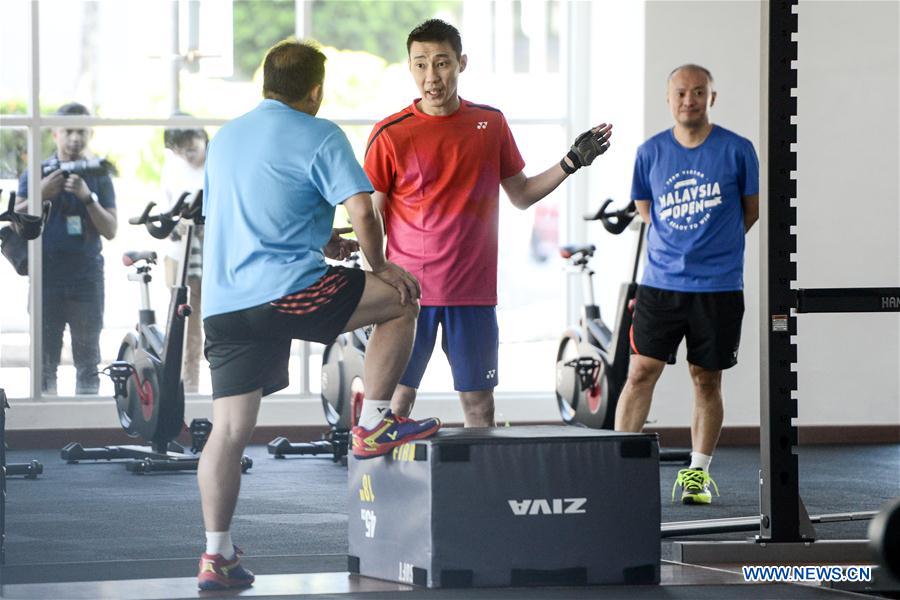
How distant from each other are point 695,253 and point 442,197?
134 centimetres

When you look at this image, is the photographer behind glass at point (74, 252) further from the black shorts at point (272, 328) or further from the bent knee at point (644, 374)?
the black shorts at point (272, 328)

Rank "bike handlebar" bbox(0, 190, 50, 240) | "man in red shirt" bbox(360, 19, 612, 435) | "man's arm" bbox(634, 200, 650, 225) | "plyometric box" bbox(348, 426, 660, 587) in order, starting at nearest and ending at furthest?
"plyometric box" bbox(348, 426, 660, 587)
"man in red shirt" bbox(360, 19, 612, 435)
"man's arm" bbox(634, 200, 650, 225)
"bike handlebar" bbox(0, 190, 50, 240)

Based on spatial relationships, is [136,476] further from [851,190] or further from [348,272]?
[851,190]

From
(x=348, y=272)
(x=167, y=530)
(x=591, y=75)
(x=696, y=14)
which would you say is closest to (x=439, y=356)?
(x=591, y=75)

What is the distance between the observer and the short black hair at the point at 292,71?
3549 mm

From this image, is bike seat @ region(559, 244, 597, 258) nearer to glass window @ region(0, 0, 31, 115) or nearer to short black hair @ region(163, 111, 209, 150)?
short black hair @ region(163, 111, 209, 150)

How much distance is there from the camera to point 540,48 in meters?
8.31

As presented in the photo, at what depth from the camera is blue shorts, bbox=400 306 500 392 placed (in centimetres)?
400

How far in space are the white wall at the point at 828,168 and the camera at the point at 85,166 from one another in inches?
121

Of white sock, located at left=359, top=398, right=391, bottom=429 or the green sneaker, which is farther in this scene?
the green sneaker

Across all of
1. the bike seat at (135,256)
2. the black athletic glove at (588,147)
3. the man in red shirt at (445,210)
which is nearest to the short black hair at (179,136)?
the bike seat at (135,256)

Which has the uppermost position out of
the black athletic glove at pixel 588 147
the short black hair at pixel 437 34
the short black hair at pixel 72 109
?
the short black hair at pixel 72 109

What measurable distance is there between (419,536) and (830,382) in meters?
4.82

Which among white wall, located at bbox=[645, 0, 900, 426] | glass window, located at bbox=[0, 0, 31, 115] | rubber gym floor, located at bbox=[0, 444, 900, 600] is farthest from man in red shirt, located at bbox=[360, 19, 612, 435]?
glass window, located at bbox=[0, 0, 31, 115]
